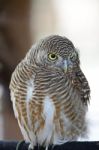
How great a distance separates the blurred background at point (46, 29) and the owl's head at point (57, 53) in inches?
62.3

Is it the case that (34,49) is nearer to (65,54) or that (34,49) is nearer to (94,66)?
(65,54)

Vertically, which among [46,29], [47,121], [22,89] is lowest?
[46,29]

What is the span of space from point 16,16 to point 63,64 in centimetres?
174

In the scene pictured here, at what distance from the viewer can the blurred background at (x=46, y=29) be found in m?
3.09

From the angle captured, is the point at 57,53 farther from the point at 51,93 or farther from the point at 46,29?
the point at 46,29

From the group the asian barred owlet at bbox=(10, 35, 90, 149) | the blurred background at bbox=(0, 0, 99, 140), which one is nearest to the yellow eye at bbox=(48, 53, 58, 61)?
the asian barred owlet at bbox=(10, 35, 90, 149)

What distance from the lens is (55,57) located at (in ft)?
4.73

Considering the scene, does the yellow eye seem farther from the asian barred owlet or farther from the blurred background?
the blurred background

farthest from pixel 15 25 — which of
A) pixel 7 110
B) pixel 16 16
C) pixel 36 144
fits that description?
pixel 36 144

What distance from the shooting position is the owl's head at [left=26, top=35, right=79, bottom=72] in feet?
4.72

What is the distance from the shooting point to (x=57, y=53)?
4.72ft

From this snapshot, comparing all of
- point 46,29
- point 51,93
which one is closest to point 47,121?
point 51,93

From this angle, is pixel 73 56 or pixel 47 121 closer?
pixel 73 56

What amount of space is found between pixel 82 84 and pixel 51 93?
10cm
